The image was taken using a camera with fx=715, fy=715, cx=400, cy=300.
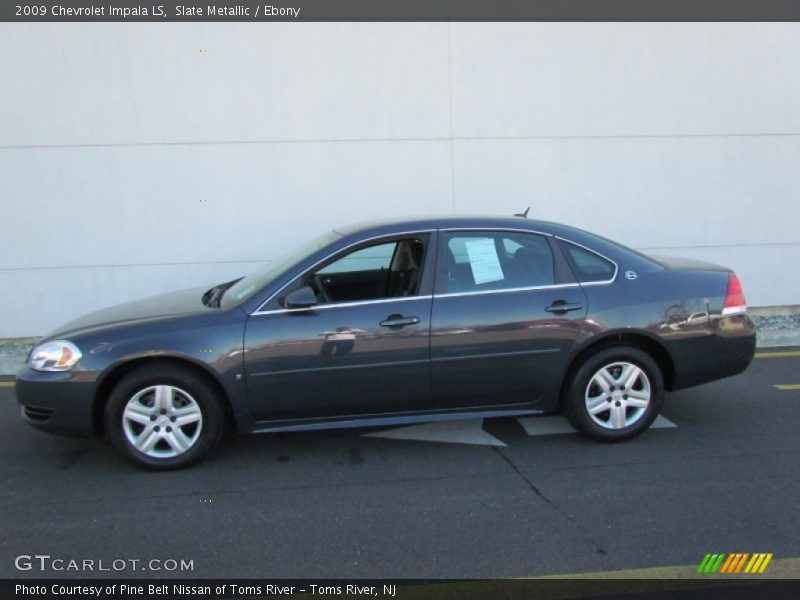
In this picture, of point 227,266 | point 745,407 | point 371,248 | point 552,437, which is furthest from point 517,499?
point 227,266

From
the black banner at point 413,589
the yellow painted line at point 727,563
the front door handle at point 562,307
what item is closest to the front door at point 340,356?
the front door handle at point 562,307

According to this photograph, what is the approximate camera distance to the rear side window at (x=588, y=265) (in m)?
4.68

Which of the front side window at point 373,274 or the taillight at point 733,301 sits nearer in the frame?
the front side window at point 373,274

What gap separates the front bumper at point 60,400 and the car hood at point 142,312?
1.08 feet

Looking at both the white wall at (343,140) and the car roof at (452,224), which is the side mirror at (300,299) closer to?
the car roof at (452,224)

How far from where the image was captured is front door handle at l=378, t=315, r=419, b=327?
14.4ft

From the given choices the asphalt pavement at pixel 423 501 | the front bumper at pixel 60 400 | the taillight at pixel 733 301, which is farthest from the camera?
the taillight at pixel 733 301

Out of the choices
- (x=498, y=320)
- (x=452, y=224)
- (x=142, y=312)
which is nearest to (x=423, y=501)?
(x=498, y=320)

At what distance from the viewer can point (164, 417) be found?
170 inches

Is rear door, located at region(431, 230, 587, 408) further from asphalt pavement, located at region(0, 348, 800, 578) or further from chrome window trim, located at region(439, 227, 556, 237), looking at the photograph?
asphalt pavement, located at region(0, 348, 800, 578)

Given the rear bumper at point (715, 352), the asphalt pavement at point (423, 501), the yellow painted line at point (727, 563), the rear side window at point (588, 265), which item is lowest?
the yellow painted line at point (727, 563)
